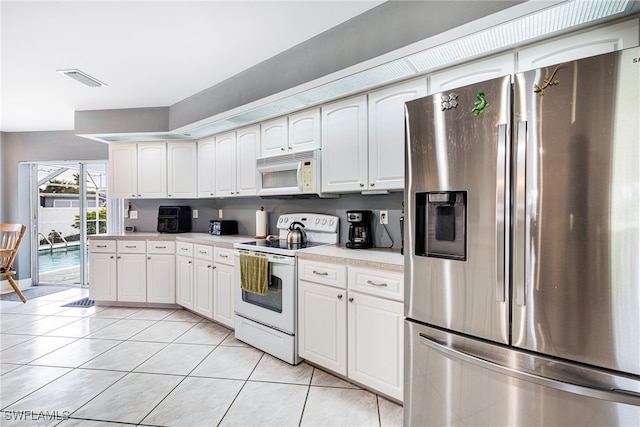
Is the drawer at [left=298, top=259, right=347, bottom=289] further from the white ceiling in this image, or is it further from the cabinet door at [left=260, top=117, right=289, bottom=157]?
the white ceiling

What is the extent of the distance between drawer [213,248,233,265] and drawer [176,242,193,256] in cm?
48

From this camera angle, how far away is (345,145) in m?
2.41

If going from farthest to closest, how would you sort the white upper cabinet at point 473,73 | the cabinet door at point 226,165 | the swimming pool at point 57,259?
the swimming pool at point 57,259
the cabinet door at point 226,165
the white upper cabinet at point 473,73

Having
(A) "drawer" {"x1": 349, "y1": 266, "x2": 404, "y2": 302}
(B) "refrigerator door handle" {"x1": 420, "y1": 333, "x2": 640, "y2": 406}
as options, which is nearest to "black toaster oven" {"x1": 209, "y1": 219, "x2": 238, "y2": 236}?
(A) "drawer" {"x1": 349, "y1": 266, "x2": 404, "y2": 302}

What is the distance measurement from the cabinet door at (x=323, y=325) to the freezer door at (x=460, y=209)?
67 cm

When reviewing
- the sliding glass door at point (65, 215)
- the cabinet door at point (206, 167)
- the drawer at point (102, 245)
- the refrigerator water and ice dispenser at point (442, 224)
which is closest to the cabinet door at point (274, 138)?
the cabinet door at point (206, 167)

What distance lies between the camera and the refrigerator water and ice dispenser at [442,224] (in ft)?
4.57

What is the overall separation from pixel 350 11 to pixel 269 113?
1176 mm

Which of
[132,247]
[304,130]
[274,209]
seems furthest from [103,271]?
[304,130]

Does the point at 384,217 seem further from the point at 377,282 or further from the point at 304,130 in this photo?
the point at 304,130

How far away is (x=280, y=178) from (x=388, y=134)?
1175mm

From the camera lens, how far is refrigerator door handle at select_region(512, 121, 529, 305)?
119 centimetres

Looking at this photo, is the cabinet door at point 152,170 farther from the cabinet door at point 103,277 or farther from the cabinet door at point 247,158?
the cabinet door at point 247,158

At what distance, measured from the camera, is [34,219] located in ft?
16.4
